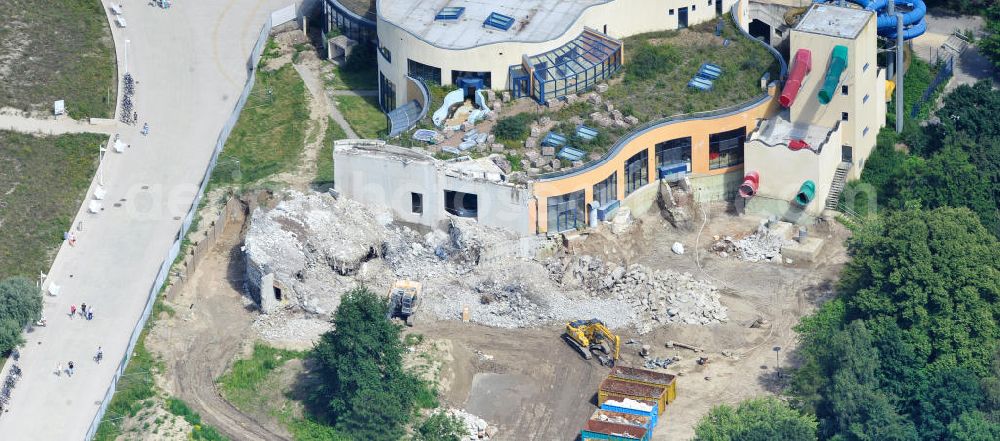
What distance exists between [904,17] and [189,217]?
56239 mm

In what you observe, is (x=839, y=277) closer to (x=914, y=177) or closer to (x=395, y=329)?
(x=914, y=177)

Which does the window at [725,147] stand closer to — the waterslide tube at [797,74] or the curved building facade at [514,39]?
the waterslide tube at [797,74]

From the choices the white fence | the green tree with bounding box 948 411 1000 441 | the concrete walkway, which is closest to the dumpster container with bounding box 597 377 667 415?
the green tree with bounding box 948 411 1000 441

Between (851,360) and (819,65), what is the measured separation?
2839cm

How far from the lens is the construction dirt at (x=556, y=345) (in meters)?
151

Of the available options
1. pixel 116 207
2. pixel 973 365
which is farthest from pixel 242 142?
pixel 973 365

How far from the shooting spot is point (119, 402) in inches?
5896

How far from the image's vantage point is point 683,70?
17350 centimetres

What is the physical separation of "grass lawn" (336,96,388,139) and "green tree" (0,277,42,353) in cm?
3099

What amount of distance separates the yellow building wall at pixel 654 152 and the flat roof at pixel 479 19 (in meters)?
10.3

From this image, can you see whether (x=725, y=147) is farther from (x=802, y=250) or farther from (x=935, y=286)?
(x=935, y=286)

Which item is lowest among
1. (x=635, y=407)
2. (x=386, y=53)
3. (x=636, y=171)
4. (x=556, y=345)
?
(x=556, y=345)

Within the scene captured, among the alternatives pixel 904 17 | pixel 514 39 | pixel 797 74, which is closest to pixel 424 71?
pixel 514 39

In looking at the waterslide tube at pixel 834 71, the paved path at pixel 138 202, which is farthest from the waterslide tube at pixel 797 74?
the paved path at pixel 138 202
